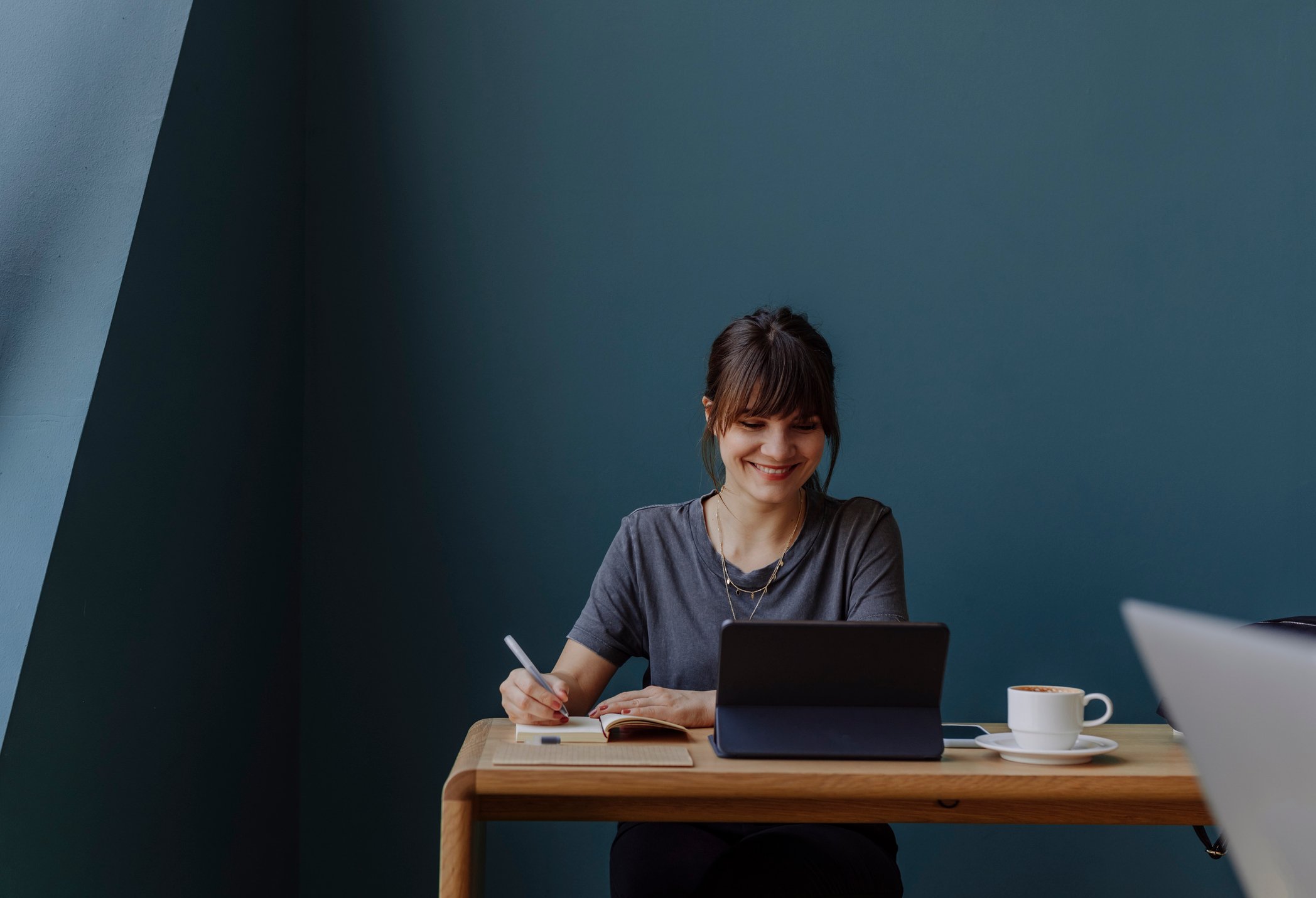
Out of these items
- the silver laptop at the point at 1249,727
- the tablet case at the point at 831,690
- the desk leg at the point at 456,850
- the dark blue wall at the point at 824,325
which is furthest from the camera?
the dark blue wall at the point at 824,325

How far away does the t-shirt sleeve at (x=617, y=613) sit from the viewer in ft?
5.36

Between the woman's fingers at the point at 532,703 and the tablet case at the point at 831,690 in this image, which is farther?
the woman's fingers at the point at 532,703

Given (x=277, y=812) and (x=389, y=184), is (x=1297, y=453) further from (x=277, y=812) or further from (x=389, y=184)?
(x=277, y=812)

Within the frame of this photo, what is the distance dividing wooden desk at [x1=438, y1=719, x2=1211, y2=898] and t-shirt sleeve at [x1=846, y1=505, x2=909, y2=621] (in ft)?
1.26

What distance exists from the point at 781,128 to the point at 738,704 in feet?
4.52

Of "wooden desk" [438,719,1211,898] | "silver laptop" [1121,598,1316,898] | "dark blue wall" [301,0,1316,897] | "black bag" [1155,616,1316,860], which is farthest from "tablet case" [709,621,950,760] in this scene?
"dark blue wall" [301,0,1316,897]

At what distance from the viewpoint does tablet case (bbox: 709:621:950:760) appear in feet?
3.65

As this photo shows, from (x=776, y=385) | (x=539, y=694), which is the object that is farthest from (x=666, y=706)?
(x=776, y=385)

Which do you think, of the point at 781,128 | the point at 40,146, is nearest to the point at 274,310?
the point at 40,146

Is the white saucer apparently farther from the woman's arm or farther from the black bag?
the woman's arm

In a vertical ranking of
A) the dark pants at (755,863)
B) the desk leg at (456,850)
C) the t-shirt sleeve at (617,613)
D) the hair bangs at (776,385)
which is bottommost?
the dark pants at (755,863)

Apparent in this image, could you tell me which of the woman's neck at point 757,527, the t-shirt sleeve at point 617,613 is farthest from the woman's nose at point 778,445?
the t-shirt sleeve at point 617,613

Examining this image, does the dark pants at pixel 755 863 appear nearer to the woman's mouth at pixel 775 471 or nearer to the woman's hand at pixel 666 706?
the woman's hand at pixel 666 706

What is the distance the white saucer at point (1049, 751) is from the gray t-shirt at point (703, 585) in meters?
0.38
